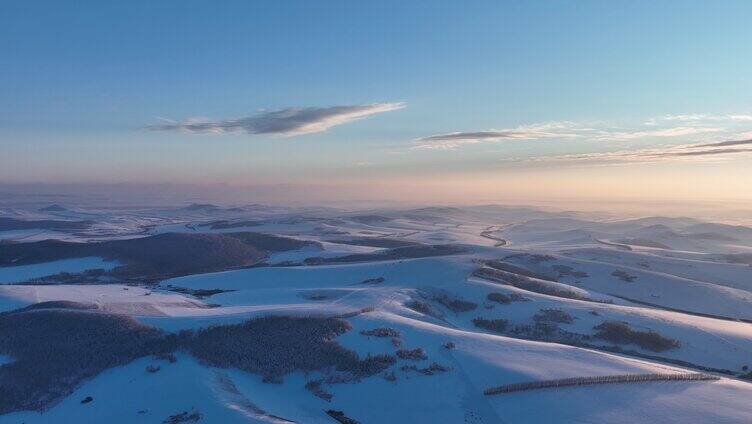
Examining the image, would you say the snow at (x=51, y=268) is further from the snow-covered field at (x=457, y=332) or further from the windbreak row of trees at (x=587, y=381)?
the windbreak row of trees at (x=587, y=381)

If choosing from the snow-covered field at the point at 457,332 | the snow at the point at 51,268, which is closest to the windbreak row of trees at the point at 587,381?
the snow-covered field at the point at 457,332

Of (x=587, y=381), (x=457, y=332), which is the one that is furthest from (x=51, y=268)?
(x=587, y=381)

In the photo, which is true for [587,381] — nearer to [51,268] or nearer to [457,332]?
[457,332]

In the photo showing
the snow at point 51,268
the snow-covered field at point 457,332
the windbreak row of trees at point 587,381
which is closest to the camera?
the snow-covered field at point 457,332

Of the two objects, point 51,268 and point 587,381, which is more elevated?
point 587,381

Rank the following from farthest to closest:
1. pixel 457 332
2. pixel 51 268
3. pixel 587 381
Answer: pixel 51 268, pixel 457 332, pixel 587 381

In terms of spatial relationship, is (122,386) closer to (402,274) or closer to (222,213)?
(402,274)

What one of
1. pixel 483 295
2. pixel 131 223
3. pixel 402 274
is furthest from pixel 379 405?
pixel 131 223

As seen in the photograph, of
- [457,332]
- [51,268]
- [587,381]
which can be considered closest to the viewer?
[587,381]

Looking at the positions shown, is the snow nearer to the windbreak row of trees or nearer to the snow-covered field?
the snow-covered field
